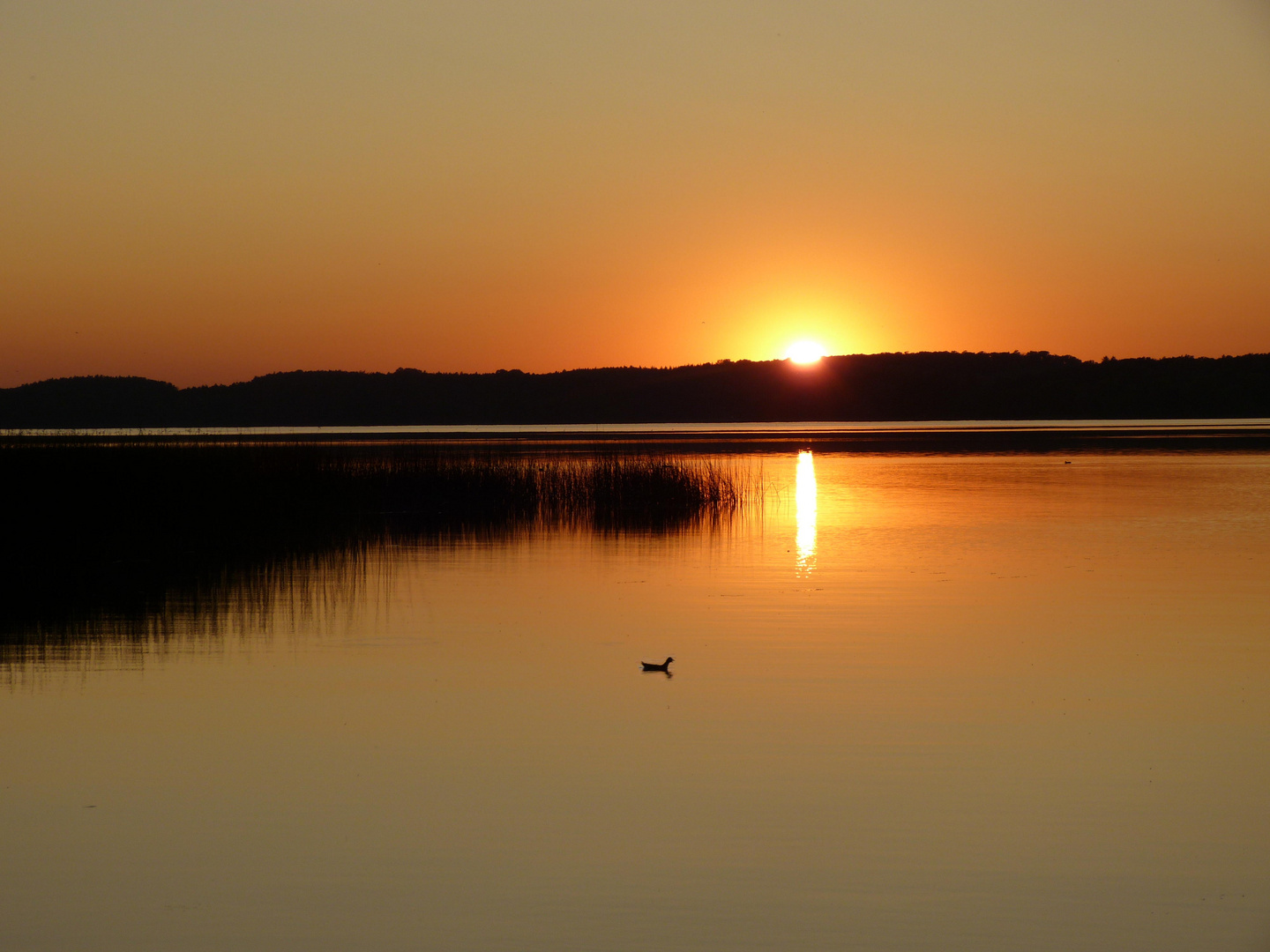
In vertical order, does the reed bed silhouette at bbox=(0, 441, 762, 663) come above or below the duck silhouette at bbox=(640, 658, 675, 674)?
above

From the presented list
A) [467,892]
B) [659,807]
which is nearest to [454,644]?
[659,807]

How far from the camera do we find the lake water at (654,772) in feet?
18.3

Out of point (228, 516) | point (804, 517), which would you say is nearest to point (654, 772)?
point (228, 516)

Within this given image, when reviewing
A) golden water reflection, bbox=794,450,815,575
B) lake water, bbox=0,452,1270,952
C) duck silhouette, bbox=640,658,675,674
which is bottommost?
lake water, bbox=0,452,1270,952

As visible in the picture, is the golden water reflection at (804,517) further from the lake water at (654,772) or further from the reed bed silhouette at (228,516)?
the lake water at (654,772)

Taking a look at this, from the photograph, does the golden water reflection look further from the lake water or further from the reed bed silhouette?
the lake water

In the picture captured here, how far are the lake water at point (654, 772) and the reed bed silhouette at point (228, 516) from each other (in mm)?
1054

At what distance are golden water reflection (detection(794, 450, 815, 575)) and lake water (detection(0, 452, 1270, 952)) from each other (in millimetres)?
2957

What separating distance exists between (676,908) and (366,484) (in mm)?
20051

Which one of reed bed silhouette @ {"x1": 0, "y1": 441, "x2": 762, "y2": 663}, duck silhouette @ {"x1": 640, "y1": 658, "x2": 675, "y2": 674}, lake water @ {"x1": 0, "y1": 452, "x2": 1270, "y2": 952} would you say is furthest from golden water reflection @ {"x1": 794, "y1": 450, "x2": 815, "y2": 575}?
duck silhouette @ {"x1": 640, "y1": 658, "x2": 675, "y2": 674}

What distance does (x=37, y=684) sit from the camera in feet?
32.8

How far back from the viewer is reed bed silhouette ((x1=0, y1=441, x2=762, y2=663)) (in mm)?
14211

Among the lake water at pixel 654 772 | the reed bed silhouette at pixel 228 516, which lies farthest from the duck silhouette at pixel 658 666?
the reed bed silhouette at pixel 228 516

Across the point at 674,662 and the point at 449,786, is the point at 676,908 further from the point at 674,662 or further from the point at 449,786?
the point at 674,662
